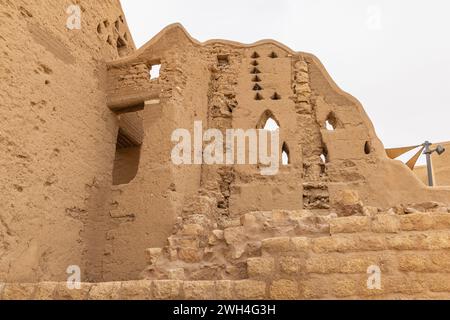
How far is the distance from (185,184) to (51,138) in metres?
1.85

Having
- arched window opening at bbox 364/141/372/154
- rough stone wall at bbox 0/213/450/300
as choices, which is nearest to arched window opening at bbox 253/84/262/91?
arched window opening at bbox 364/141/372/154

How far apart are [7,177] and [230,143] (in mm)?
3399

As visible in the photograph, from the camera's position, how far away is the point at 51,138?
18.2 ft

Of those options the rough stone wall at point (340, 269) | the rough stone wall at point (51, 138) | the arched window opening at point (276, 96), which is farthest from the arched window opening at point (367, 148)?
the rough stone wall at point (51, 138)

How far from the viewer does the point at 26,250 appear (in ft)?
16.3

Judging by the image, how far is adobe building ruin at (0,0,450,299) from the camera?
349cm

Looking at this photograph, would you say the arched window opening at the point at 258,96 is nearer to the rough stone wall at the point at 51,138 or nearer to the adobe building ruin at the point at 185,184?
the adobe building ruin at the point at 185,184

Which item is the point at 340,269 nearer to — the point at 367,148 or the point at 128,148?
the point at 367,148

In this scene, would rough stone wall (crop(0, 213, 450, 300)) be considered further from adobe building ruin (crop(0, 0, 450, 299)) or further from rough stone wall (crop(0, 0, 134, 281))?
rough stone wall (crop(0, 0, 134, 281))

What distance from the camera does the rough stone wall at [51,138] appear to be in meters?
4.89

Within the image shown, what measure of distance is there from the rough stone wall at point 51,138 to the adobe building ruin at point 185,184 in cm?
2
